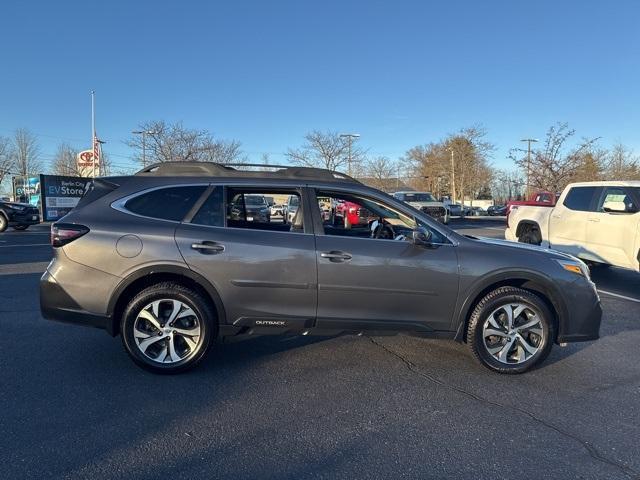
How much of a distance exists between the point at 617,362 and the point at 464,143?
193 feet

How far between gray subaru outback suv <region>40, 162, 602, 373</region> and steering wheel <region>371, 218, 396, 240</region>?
2.19 ft

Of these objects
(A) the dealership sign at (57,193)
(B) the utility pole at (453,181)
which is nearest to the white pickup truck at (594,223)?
(A) the dealership sign at (57,193)

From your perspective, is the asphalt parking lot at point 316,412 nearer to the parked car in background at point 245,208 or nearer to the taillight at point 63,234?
the taillight at point 63,234

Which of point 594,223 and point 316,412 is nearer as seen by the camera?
point 316,412

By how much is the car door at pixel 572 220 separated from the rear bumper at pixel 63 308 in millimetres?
8487

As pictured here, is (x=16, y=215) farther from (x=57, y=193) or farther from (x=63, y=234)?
(x=63, y=234)

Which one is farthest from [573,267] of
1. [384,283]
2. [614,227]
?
[614,227]

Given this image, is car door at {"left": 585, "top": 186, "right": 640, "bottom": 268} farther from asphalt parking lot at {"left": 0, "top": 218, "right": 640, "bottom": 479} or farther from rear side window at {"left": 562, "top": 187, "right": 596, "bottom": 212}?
asphalt parking lot at {"left": 0, "top": 218, "right": 640, "bottom": 479}

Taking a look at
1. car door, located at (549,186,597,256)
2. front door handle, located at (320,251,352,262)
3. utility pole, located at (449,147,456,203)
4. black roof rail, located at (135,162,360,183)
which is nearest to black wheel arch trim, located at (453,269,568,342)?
front door handle, located at (320,251,352,262)

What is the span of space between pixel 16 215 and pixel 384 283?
65.9ft

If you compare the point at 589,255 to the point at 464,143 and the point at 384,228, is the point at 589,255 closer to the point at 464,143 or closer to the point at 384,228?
the point at 384,228

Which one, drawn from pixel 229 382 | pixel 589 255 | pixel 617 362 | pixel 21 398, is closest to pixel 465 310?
pixel 617 362

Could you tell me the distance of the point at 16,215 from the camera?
1944 centimetres

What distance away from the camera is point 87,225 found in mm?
4199
